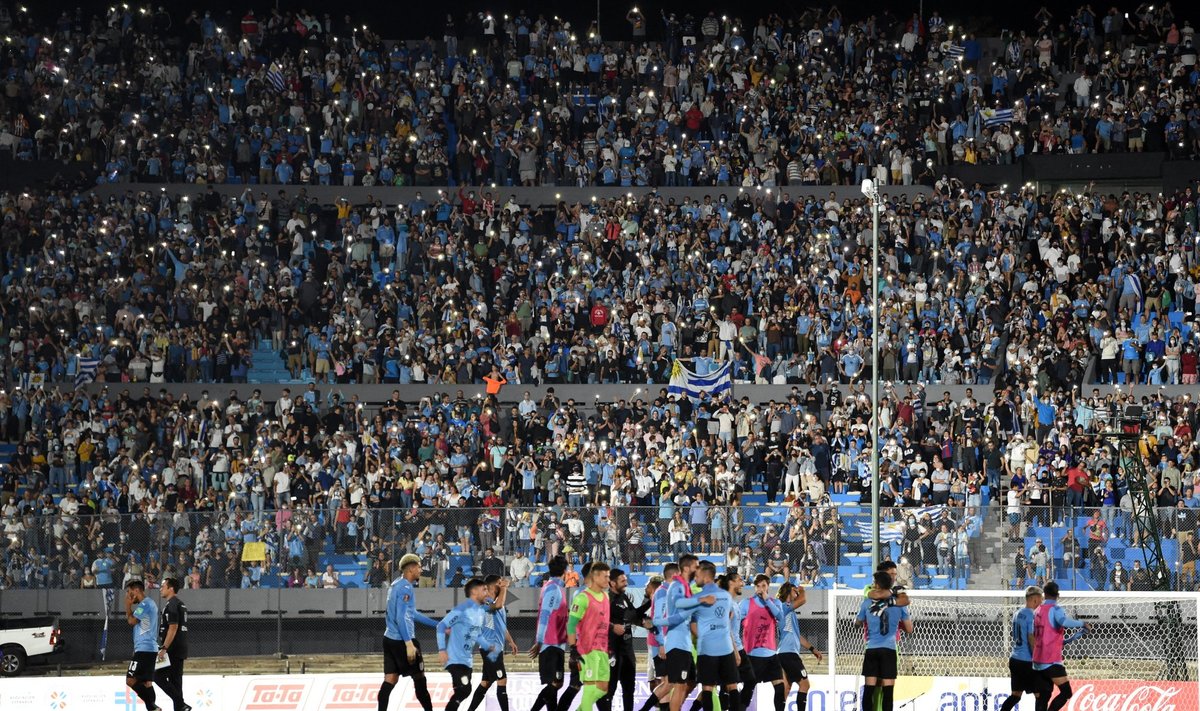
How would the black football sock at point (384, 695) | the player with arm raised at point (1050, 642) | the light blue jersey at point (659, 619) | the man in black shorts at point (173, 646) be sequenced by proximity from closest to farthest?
the light blue jersey at point (659, 619) < the black football sock at point (384, 695) < the player with arm raised at point (1050, 642) < the man in black shorts at point (173, 646)

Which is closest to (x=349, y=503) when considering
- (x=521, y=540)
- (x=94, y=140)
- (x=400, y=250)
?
(x=521, y=540)

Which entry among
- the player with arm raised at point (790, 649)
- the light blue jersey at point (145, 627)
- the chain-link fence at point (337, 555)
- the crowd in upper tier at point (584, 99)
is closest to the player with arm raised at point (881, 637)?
the player with arm raised at point (790, 649)

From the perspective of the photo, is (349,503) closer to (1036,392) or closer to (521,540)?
(521,540)

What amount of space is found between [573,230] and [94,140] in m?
13.9

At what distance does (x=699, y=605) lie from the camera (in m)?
14.8

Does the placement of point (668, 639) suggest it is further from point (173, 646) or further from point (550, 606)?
point (173, 646)

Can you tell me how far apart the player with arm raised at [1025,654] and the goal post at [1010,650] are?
2254mm

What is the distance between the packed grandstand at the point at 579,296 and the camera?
2556cm

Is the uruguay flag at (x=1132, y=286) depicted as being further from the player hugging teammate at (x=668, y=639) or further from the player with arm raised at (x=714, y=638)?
the player with arm raised at (x=714, y=638)

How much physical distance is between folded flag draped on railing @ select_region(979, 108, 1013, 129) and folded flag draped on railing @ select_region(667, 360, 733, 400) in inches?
490

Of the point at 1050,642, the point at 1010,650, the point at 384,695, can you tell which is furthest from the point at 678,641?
the point at 1010,650

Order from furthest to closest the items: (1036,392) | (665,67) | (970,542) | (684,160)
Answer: (665,67), (684,160), (1036,392), (970,542)

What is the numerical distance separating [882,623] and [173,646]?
25.8 ft

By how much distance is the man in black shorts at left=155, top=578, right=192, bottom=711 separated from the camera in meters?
16.9
